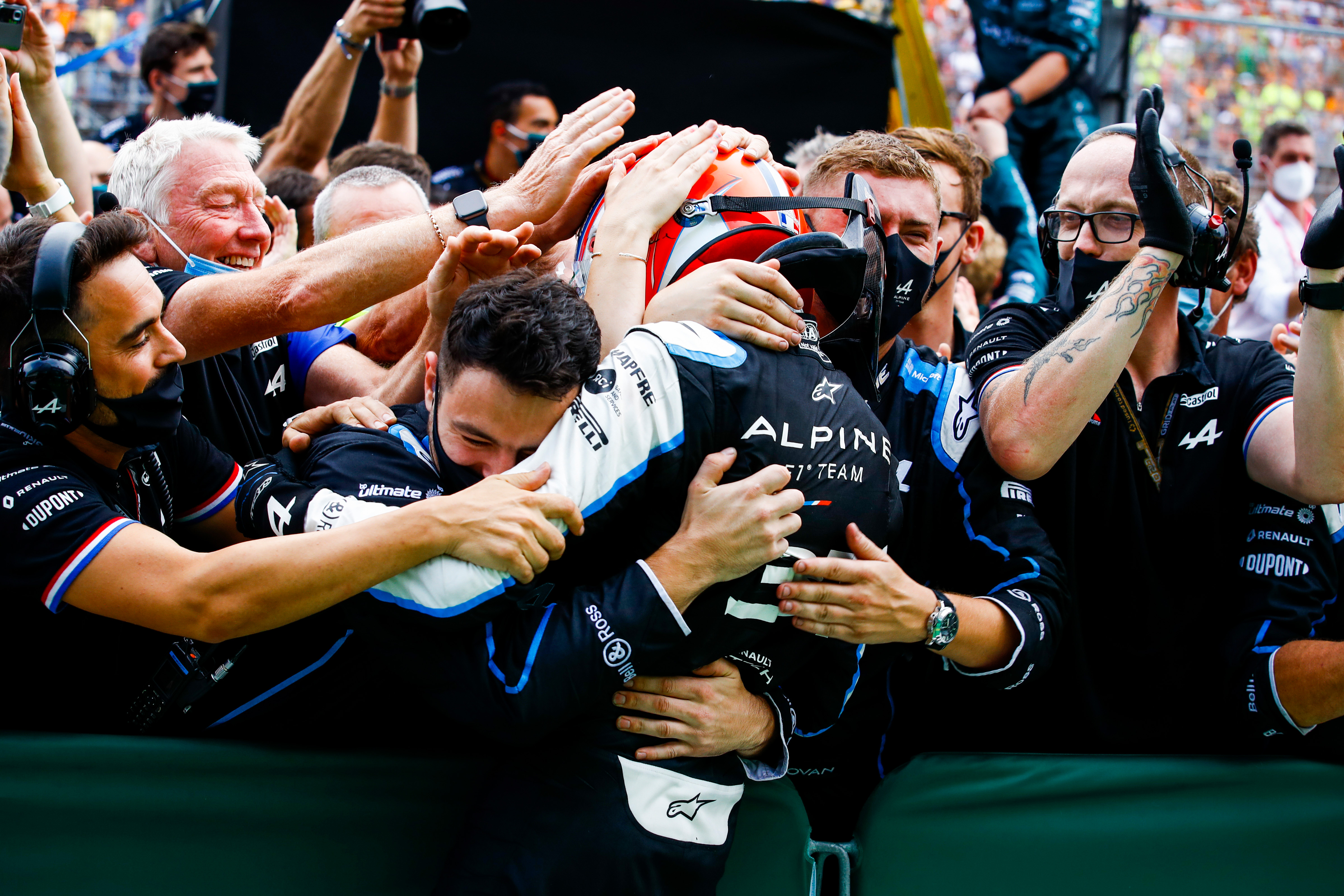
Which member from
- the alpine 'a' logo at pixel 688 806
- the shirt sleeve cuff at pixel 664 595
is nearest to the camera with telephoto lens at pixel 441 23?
the shirt sleeve cuff at pixel 664 595

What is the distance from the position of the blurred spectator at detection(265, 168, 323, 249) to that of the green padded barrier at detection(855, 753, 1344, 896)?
347cm

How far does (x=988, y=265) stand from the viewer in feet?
17.9

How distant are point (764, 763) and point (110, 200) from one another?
2170 mm

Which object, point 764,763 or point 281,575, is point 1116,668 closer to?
point 764,763

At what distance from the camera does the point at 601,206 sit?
2.76 meters

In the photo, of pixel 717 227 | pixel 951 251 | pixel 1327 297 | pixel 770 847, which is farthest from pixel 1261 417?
pixel 770 847

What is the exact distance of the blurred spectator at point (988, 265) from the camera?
5.40 metres

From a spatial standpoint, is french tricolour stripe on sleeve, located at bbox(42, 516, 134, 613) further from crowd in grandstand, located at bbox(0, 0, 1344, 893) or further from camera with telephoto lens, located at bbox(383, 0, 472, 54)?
camera with telephoto lens, located at bbox(383, 0, 472, 54)

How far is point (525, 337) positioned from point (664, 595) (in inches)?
22.1

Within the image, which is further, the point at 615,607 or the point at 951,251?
the point at 951,251

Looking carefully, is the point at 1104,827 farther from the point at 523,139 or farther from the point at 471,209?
the point at 523,139

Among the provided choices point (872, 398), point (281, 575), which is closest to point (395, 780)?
point (281, 575)

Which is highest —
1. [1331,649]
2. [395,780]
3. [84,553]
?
[84,553]

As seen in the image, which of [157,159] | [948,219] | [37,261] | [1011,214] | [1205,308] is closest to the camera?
[37,261]
